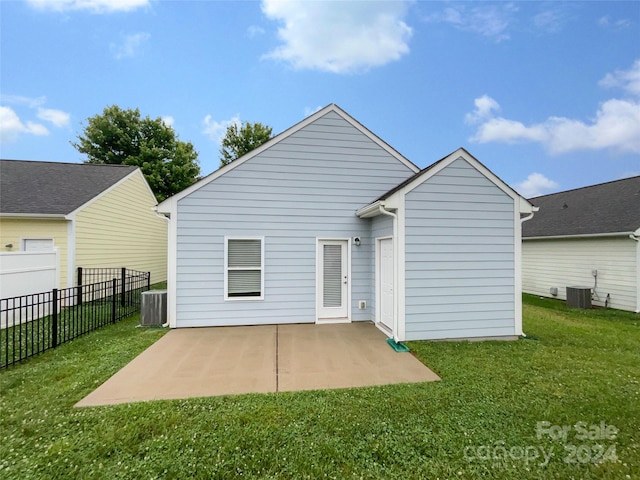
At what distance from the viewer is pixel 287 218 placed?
6988mm

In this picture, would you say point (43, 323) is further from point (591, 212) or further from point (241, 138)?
point (241, 138)

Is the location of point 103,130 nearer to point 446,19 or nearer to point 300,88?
point 300,88

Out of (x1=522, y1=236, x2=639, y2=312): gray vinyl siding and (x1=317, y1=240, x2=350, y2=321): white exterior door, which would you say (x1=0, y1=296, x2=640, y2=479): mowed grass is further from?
(x1=522, y1=236, x2=639, y2=312): gray vinyl siding

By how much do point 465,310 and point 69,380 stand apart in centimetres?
669

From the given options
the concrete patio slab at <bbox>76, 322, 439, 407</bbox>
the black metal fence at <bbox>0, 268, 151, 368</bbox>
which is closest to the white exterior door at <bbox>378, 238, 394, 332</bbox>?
the concrete patio slab at <bbox>76, 322, 439, 407</bbox>

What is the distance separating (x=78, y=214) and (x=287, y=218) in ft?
24.7

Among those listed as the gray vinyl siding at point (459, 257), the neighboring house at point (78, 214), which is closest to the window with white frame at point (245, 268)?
the gray vinyl siding at point (459, 257)

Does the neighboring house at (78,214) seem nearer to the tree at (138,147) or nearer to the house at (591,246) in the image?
the tree at (138,147)

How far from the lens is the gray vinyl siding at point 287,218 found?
6.66m

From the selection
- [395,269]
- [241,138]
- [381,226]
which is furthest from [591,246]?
[241,138]

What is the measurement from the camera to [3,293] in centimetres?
673

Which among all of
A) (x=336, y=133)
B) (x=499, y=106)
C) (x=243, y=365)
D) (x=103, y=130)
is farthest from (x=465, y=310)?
(x=103, y=130)

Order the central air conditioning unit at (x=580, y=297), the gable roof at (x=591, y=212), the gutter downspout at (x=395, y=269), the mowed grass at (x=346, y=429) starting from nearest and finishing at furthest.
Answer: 1. the mowed grass at (x=346, y=429)
2. the gutter downspout at (x=395, y=269)
3. the central air conditioning unit at (x=580, y=297)
4. the gable roof at (x=591, y=212)

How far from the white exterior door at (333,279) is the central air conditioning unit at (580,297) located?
26.5 feet
